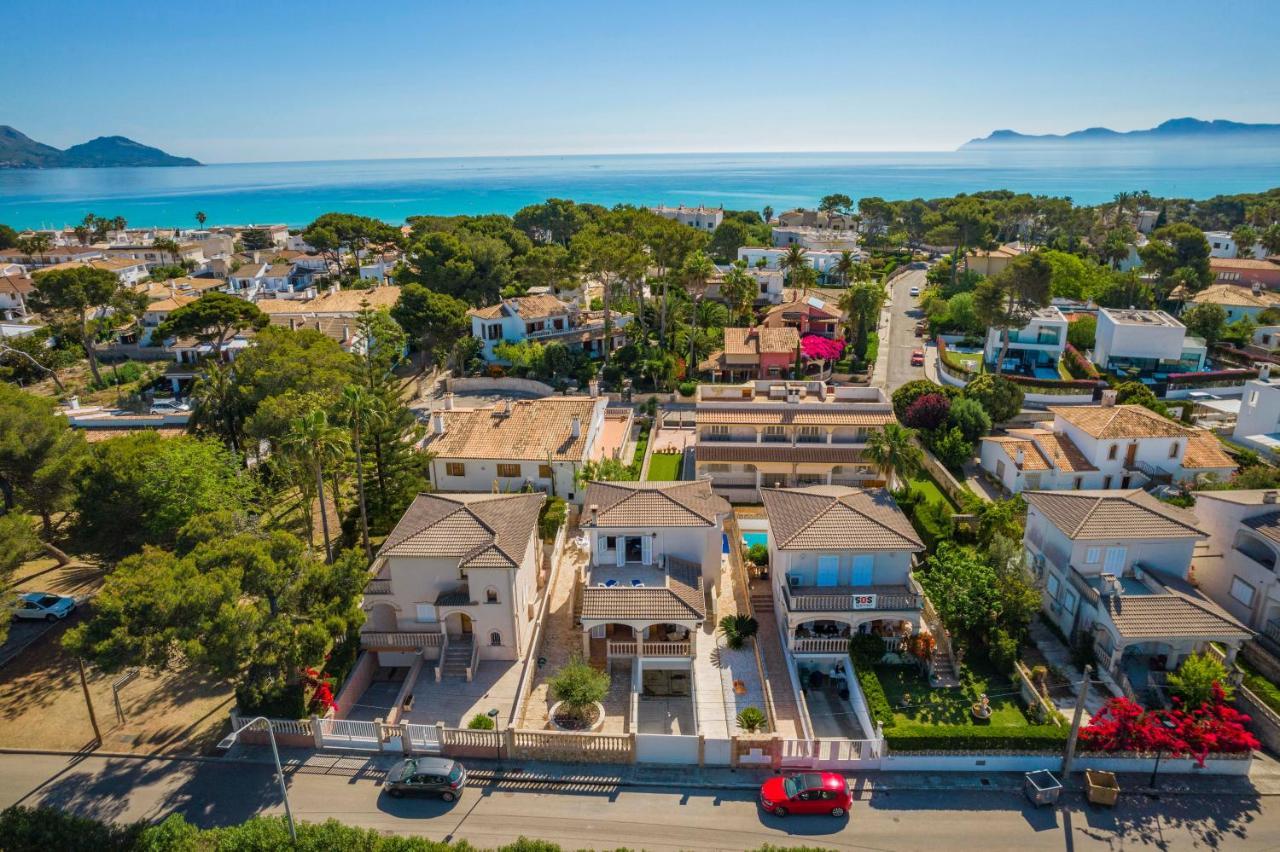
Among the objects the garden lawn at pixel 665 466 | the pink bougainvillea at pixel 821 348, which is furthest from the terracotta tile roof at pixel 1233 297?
the garden lawn at pixel 665 466

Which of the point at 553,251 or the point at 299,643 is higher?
the point at 553,251

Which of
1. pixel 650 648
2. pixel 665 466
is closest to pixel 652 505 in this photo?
pixel 650 648

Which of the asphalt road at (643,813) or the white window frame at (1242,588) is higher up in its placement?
the white window frame at (1242,588)

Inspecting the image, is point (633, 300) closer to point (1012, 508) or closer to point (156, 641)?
point (1012, 508)

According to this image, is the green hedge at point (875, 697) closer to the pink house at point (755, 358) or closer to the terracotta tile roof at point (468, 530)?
the terracotta tile roof at point (468, 530)

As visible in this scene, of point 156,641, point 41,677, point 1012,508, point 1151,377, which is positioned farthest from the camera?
point 1151,377

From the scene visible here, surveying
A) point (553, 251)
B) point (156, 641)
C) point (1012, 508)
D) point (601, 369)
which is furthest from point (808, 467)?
point (553, 251)

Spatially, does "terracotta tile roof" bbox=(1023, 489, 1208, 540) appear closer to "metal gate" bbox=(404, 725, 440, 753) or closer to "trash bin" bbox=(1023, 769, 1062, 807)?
"trash bin" bbox=(1023, 769, 1062, 807)
